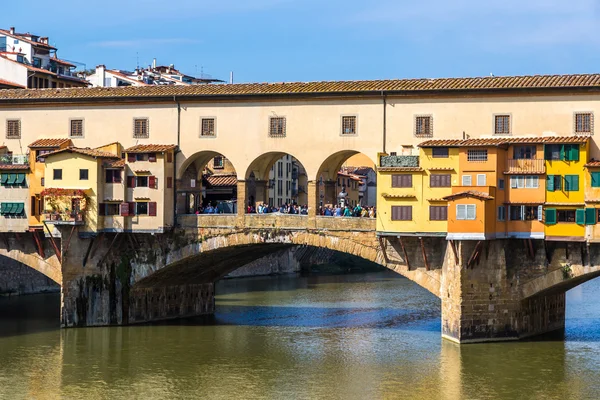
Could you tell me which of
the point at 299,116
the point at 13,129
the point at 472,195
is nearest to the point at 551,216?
the point at 472,195

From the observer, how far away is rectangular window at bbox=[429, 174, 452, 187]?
161ft

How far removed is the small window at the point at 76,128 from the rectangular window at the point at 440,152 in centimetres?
1746

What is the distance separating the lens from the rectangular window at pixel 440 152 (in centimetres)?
4900

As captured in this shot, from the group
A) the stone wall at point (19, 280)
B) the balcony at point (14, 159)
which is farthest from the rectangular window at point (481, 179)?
the stone wall at point (19, 280)

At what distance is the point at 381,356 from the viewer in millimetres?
47312

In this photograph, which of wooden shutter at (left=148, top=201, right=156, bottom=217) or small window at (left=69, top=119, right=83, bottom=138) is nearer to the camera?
wooden shutter at (left=148, top=201, right=156, bottom=217)

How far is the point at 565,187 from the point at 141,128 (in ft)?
64.4

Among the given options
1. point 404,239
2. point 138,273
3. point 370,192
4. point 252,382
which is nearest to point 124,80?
point 370,192

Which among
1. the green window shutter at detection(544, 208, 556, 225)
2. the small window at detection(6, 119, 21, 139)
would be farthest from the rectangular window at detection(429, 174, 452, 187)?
the small window at detection(6, 119, 21, 139)

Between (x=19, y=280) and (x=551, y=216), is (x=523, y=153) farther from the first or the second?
(x=19, y=280)

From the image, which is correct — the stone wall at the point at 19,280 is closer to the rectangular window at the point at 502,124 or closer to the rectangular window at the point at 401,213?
the rectangular window at the point at 401,213

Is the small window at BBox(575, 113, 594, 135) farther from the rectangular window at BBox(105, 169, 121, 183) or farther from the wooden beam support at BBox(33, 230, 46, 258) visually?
the wooden beam support at BBox(33, 230, 46, 258)

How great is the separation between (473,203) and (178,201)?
14.7 m

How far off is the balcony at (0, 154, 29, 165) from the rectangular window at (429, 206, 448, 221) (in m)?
19.8
